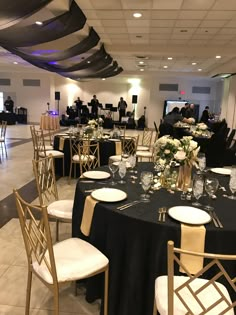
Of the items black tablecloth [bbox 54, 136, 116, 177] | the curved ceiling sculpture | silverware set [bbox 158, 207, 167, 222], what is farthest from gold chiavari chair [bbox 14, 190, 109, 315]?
black tablecloth [bbox 54, 136, 116, 177]

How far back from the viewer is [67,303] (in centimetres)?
232

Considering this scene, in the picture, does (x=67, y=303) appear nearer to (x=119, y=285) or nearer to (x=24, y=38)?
(x=119, y=285)

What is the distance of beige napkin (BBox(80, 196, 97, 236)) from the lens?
220 cm

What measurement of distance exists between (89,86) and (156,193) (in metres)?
18.1

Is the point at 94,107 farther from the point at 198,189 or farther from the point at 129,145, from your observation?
the point at 198,189

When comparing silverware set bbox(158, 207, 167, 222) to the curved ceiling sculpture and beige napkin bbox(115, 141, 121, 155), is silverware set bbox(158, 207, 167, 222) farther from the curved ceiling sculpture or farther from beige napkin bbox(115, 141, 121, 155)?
beige napkin bbox(115, 141, 121, 155)

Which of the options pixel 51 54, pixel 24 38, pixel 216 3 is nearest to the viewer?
pixel 216 3

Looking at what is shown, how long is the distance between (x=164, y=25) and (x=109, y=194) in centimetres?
545

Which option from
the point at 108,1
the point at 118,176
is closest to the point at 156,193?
the point at 118,176

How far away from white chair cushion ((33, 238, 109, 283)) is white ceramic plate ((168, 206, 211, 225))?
1.86 ft

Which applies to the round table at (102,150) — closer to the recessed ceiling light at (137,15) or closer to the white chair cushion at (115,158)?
the white chair cushion at (115,158)

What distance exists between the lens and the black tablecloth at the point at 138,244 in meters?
1.84

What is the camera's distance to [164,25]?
6.54 m

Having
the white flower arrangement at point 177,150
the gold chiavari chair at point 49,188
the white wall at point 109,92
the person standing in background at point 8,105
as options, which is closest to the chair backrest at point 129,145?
the gold chiavari chair at point 49,188
